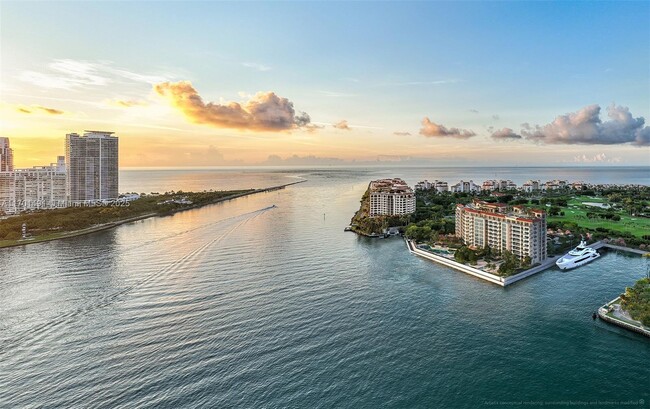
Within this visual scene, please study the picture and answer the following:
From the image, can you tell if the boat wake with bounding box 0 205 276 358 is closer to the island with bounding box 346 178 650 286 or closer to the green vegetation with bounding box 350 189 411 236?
the green vegetation with bounding box 350 189 411 236

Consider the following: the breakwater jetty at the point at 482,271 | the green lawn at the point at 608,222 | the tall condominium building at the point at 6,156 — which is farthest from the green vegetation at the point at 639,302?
the tall condominium building at the point at 6,156

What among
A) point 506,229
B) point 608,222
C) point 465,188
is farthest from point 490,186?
point 506,229

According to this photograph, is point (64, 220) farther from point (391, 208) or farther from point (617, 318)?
point (617, 318)

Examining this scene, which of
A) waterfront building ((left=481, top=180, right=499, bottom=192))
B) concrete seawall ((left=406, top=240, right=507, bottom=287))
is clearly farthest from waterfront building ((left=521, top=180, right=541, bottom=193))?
concrete seawall ((left=406, top=240, right=507, bottom=287))

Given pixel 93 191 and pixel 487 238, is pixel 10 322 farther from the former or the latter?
pixel 93 191

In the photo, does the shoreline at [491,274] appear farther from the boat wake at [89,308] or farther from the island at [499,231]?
the boat wake at [89,308]
